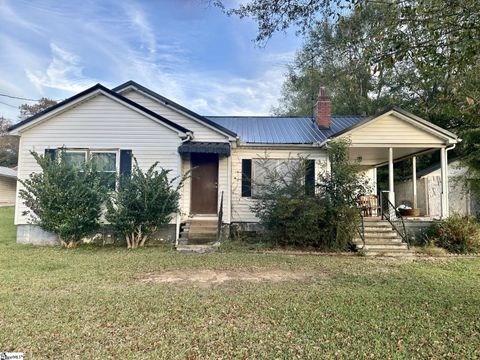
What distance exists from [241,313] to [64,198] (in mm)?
7343

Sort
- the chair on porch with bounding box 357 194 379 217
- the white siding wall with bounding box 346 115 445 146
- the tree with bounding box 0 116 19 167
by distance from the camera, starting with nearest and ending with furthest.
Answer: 1. the white siding wall with bounding box 346 115 445 146
2. the chair on porch with bounding box 357 194 379 217
3. the tree with bounding box 0 116 19 167

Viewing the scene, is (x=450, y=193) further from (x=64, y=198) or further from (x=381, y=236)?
(x=64, y=198)

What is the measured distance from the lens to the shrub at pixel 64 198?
9.22 m

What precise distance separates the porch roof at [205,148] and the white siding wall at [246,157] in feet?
3.39

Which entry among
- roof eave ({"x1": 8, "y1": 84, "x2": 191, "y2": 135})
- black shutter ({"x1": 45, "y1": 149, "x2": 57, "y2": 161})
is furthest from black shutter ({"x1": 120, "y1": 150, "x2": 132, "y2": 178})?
black shutter ({"x1": 45, "y1": 149, "x2": 57, "y2": 161})

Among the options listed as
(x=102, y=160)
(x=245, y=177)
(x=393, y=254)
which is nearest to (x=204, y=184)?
(x=245, y=177)

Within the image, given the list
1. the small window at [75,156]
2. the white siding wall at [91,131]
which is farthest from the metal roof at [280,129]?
the small window at [75,156]

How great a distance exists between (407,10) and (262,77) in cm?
1666

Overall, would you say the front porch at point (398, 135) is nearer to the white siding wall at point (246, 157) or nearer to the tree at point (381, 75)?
the tree at point (381, 75)

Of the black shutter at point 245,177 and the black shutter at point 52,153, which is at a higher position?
the black shutter at point 52,153

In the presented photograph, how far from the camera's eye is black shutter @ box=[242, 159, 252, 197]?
11758 millimetres

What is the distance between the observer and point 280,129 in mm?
13438

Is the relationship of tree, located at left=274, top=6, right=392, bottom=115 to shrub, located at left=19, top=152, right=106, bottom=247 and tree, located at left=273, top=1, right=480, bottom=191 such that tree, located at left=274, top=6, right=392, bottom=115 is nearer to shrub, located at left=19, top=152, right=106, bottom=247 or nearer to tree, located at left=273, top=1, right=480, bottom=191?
tree, located at left=273, top=1, right=480, bottom=191

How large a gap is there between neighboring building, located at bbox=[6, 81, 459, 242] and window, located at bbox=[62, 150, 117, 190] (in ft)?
0.11
